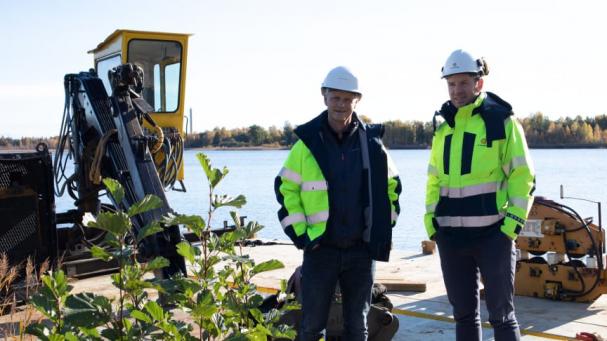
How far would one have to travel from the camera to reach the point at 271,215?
22125 millimetres

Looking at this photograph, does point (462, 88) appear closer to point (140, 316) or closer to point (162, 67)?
point (140, 316)

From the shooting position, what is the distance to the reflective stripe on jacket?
374 centimetres

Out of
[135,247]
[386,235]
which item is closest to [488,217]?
[386,235]

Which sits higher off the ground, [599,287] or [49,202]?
[49,202]

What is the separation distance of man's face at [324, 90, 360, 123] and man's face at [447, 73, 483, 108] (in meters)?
0.58

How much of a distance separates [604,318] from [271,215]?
16.6m

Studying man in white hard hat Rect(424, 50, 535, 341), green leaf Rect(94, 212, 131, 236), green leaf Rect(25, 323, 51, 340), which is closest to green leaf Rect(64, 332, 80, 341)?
green leaf Rect(25, 323, 51, 340)

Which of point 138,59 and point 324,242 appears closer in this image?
point 324,242

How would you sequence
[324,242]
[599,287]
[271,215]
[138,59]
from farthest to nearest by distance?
[271,215], [138,59], [599,287], [324,242]

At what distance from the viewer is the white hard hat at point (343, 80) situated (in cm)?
375

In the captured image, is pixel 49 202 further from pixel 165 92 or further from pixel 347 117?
pixel 347 117

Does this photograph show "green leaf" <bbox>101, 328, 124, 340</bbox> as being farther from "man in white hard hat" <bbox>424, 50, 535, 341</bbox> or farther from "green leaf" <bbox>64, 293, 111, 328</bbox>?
"man in white hard hat" <bbox>424, 50, 535, 341</bbox>

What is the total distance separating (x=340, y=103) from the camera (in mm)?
3791

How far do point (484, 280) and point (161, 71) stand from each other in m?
6.00
